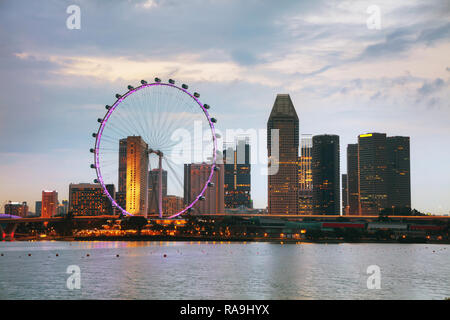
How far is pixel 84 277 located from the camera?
77.1 m

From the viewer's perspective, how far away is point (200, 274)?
81750 mm

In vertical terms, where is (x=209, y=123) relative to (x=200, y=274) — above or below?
above

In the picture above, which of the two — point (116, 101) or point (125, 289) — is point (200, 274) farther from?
point (116, 101)
